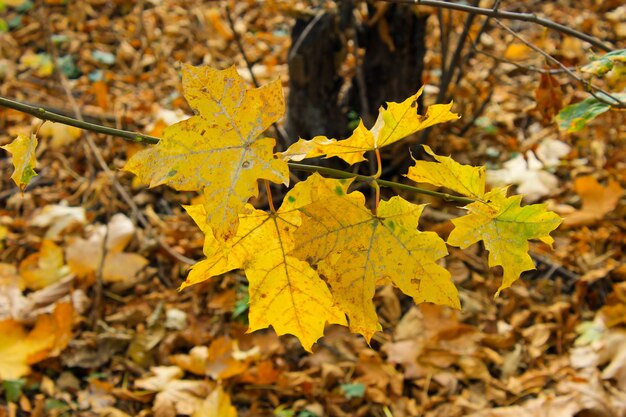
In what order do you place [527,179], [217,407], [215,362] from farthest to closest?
[527,179], [215,362], [217,407]

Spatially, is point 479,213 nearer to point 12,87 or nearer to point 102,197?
point 102,197

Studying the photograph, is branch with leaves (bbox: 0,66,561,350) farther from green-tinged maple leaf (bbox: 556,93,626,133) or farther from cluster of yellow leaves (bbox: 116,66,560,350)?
green-tinged maple leaf (bbox: 556,93,626,133)

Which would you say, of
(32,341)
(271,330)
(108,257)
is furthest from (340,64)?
(32,341)

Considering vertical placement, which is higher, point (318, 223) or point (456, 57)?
point (318, 223)

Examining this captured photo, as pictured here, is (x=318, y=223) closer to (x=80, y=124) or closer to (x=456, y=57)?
(x=80, y=124)

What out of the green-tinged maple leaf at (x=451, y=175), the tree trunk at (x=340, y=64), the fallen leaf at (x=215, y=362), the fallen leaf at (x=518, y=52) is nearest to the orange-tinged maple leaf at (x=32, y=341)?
the fallen leaf at (x=215, y=362)

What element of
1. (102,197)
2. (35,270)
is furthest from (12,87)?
(35,270)

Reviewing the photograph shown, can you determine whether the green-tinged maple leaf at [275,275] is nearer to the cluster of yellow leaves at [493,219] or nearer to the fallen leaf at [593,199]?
the cluster of yellow leaves at [493,219]

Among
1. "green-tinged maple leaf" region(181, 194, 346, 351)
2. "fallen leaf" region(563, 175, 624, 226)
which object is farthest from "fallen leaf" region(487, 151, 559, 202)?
"green-tinged maple leaf" region(181, 194, 346, 351)
